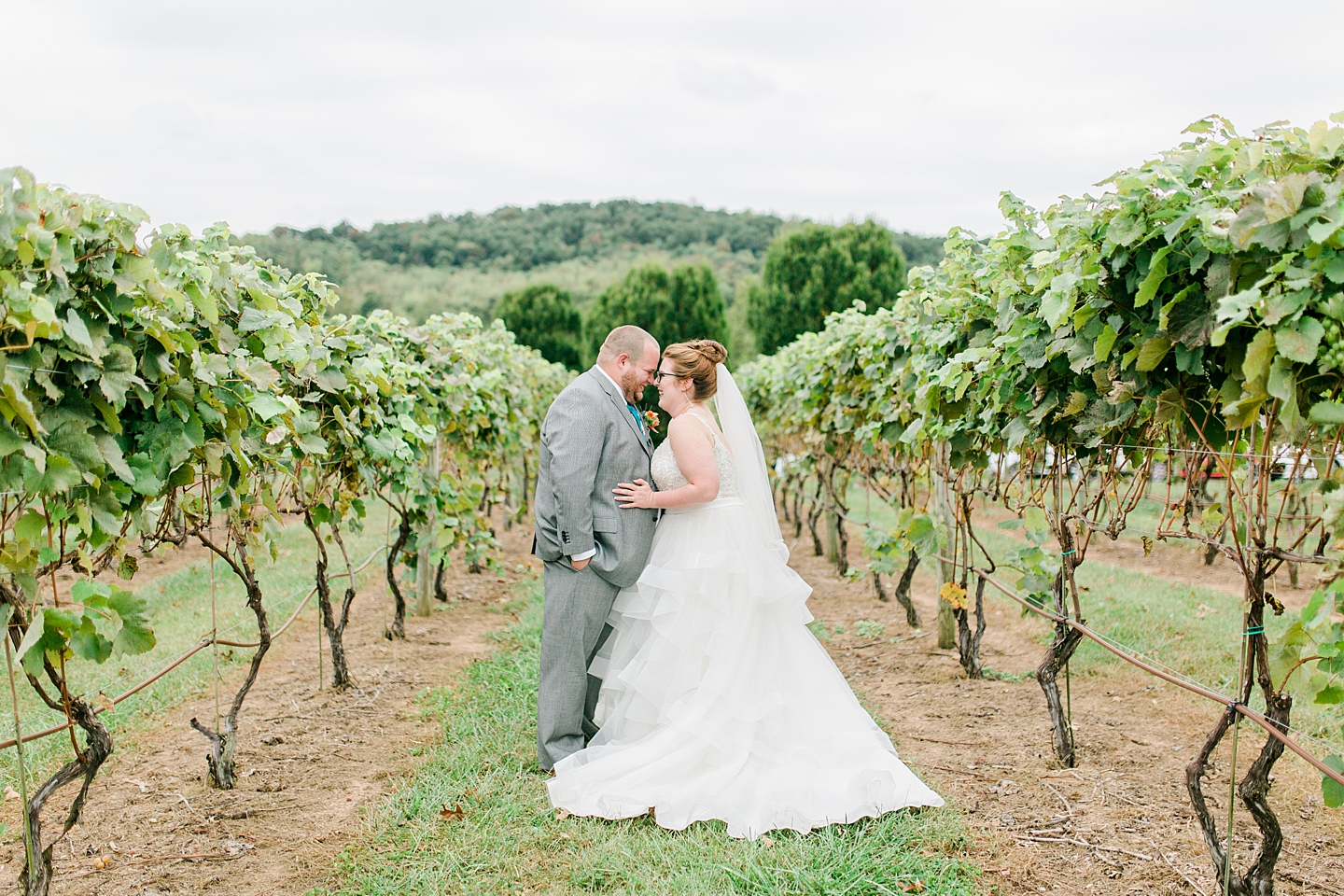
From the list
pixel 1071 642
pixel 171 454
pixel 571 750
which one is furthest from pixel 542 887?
pixel 1071 642

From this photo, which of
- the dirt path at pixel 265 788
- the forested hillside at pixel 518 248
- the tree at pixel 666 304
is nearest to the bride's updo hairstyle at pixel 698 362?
the dirt path at pixel 265 788

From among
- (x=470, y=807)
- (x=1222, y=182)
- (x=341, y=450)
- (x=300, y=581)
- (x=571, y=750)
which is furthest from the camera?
(x=300, y=581)

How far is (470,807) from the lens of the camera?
359cm

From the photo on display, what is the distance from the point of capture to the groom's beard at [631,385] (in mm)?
4121

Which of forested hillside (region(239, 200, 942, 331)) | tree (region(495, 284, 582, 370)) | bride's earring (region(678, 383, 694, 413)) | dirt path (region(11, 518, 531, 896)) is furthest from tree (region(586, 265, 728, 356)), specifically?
bride's earring (region(678, 383, 694, 413))

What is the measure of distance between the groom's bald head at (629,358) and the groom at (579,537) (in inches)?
3.5

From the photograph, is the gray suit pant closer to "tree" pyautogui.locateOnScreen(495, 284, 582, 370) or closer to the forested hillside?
"tree" pyautogui.locateOnScreen(495, 284, 582, 370)

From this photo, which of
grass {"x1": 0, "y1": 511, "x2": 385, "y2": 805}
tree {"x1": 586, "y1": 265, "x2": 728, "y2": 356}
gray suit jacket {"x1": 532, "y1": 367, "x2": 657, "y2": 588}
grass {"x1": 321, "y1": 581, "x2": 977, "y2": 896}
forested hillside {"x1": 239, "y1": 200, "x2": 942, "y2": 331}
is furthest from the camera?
forested hillside {"x1": 239, "y1": 200, "x2": 942, "y2": 331}

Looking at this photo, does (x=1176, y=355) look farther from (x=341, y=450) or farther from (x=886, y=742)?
(x=341, y=450)

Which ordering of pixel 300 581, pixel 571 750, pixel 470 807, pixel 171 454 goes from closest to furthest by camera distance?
1. pixel 171 454
2. pixel 470 807
3. pixel 571 750
4. pixel 300 581

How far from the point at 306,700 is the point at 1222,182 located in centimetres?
497

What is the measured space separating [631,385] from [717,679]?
1.42 m

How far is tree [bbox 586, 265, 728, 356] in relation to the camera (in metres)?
24.4

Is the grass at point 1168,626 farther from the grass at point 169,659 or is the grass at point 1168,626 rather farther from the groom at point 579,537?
the grass at point 169,659
